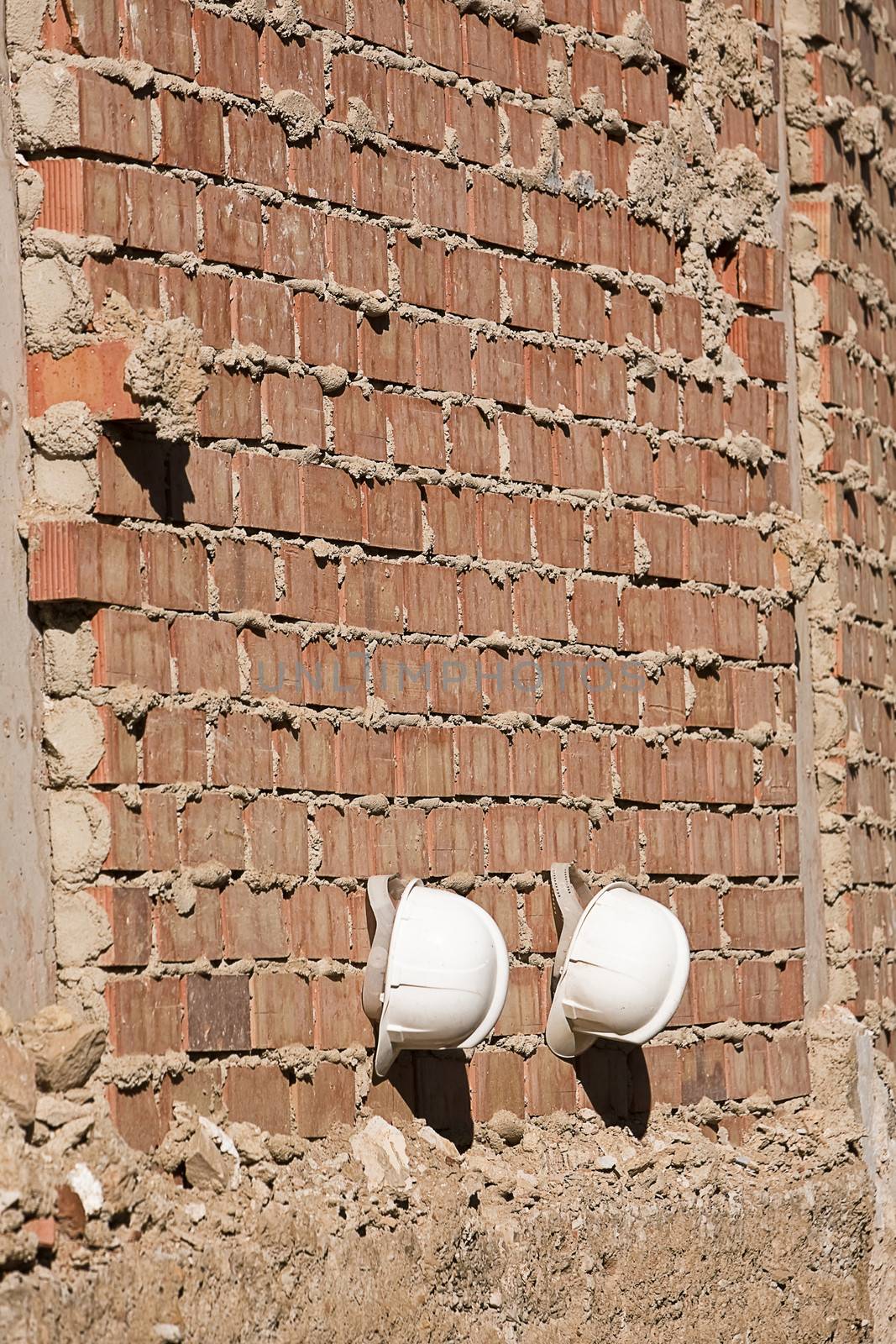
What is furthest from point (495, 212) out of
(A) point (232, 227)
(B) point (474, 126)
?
(A) point (232, 227)

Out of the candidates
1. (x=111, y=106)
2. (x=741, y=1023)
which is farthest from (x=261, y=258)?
(x=741, y=1023)

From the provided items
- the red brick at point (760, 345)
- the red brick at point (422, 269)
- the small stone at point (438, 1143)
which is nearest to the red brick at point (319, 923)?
the small stone at point (438, 1143)

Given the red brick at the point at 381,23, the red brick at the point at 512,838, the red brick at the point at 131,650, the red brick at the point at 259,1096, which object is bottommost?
the red brick at the point at 259,1096

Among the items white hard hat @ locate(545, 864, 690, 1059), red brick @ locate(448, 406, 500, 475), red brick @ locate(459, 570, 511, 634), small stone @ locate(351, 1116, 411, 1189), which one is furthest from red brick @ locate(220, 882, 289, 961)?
red brick @ locate(448, 406, 500, 475)

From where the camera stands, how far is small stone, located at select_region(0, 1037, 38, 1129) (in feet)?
13.1

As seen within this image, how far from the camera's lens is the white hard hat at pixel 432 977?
461 cm

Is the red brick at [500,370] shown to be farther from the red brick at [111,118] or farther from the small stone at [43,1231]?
the small stone at [43,1231]

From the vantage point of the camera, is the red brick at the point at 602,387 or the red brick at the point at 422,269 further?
the red brick at the point at 602,387

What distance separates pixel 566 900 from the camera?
205 inches

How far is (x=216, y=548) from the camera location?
15.0ft

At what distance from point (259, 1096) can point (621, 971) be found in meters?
1.04

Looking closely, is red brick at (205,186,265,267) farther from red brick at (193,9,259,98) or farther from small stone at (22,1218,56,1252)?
small stone at (22,1218,56,1252)

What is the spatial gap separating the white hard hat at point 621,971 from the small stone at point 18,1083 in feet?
5.14

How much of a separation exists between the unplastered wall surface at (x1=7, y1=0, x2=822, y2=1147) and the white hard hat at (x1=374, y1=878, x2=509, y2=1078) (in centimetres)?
15
